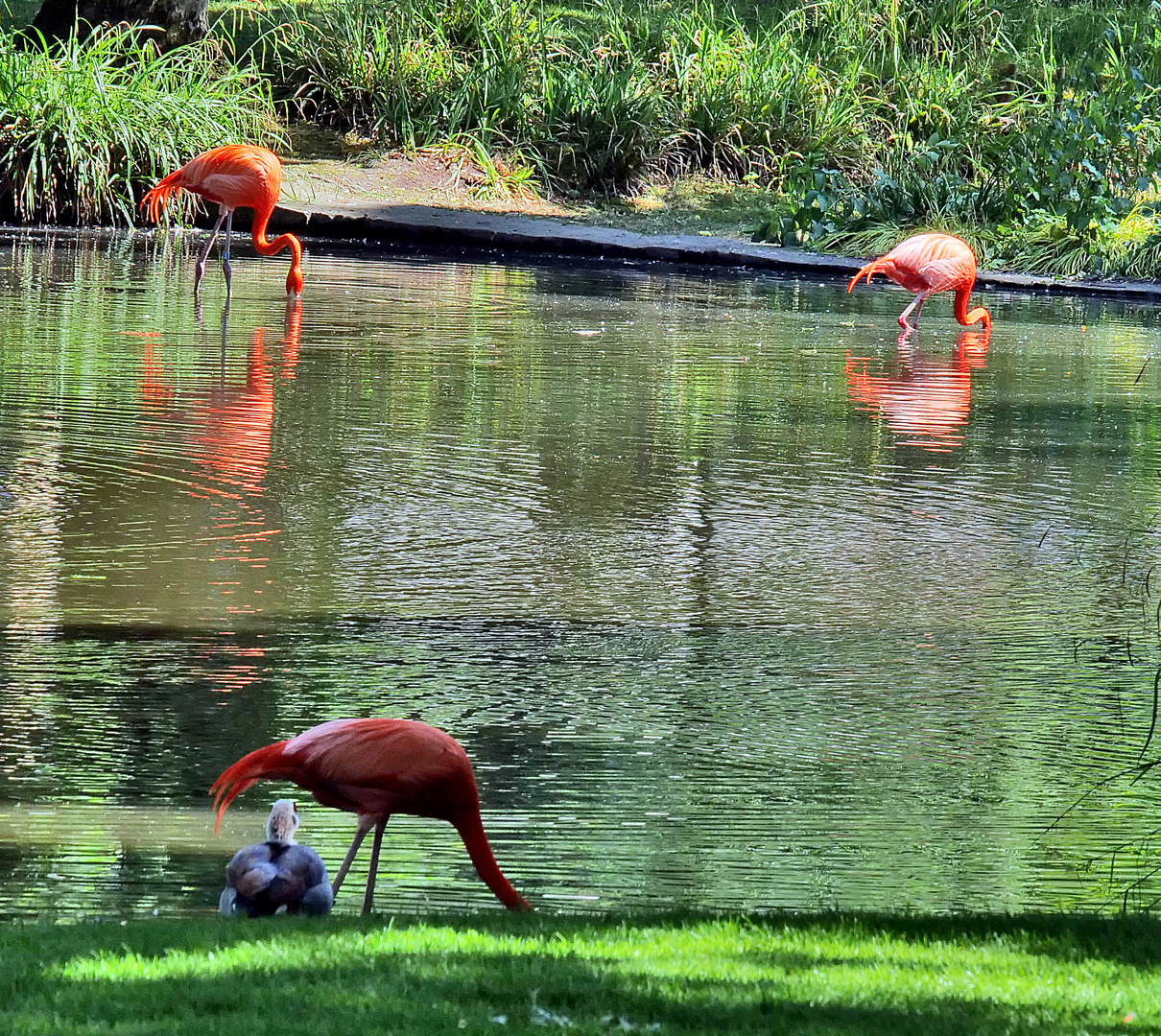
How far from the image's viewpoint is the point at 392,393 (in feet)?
32.8

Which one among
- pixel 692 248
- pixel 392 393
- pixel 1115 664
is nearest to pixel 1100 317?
pixel 692 248

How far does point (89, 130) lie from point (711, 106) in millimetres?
7808

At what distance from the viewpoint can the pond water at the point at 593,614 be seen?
4266mm

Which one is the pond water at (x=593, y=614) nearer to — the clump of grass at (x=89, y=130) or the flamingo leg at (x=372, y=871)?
the flamingo leg at (x=372, y=871)

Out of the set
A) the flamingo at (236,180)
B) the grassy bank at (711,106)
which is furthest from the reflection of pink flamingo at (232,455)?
the grassy bank at (711,106)

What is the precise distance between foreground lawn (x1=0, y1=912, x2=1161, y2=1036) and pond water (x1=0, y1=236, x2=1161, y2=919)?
45 centimetres

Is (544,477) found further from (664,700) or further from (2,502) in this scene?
(664,700)

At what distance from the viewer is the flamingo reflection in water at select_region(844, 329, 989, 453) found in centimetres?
965

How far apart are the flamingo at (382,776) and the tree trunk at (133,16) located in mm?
19233

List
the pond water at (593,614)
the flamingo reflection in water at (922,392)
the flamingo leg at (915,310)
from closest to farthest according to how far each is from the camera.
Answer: the pond water at (593,614) < the flamingo reflection in water at (922,392) < the flamingo leg at (915,310)

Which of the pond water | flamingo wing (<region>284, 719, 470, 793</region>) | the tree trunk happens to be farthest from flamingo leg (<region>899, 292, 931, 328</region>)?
Result: the tree trunk

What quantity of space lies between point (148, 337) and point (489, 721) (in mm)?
7059

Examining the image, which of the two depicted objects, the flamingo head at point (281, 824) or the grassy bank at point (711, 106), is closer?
the flamingo head at point (281, 824)

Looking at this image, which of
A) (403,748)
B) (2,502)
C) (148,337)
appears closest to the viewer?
(403,748)
